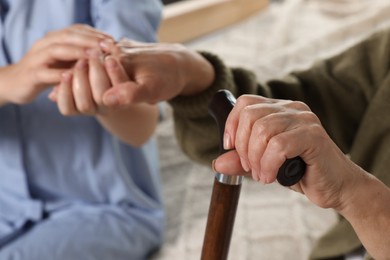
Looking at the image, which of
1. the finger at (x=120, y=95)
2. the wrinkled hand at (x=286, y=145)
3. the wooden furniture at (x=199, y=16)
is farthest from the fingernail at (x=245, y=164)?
the wooden furniture at (x=199, y=16)

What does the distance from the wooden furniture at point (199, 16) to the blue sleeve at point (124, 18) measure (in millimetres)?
484

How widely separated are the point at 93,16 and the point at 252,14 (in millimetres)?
910

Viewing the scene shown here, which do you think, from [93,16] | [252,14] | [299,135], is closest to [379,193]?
[299,135]

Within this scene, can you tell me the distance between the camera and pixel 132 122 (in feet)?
2.39

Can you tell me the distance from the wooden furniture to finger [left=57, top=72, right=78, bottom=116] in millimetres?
735

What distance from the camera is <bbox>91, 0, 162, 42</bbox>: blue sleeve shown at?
749 millimetres

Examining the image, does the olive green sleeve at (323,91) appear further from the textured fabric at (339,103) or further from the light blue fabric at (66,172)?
the light blue fabric at (66,172)

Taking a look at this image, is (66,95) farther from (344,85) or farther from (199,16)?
(199,16)

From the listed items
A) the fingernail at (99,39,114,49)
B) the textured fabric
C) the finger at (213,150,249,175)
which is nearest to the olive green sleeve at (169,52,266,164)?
the textured fabric

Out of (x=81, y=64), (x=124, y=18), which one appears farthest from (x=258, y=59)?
(x=81, y=64)

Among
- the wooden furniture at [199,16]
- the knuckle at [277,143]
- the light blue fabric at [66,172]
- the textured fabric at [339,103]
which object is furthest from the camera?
the wooden furniture at [199,16]

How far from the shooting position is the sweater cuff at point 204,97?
24.6 inches

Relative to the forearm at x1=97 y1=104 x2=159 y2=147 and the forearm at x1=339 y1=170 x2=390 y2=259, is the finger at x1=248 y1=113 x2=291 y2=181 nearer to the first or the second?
the forearm at x1=339 y1=170 x2=390 y2=259

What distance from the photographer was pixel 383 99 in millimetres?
608
